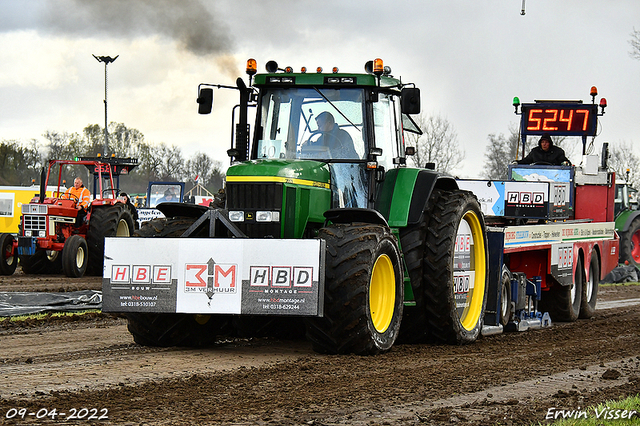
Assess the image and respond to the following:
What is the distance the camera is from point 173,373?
6.68m

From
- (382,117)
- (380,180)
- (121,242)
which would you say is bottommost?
(121,242)

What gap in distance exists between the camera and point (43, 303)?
480 inches

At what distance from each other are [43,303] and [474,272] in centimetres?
608

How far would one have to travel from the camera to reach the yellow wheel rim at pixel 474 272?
31.7ft

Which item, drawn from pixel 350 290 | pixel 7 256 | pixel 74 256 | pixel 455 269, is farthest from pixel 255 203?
pixel 7 256

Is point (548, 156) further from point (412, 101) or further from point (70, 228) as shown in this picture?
point (70, 228)

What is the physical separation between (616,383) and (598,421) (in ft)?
5.41

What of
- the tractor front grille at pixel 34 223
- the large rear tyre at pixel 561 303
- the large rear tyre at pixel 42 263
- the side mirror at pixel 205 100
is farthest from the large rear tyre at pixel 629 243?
the side mirror at pixel 205 100

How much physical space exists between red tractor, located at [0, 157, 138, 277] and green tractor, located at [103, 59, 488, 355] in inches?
381

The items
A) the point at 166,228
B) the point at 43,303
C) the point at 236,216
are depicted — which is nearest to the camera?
the point at 236,216

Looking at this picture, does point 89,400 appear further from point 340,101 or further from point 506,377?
point 340,101

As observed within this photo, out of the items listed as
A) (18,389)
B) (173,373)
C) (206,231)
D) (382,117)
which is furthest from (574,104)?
(18,389)

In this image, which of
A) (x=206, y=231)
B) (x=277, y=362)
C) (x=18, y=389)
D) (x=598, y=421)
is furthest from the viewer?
(x=206, y=231)

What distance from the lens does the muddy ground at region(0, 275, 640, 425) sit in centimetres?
525
